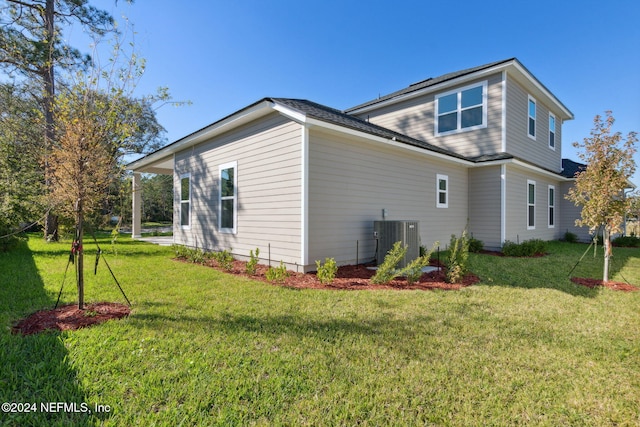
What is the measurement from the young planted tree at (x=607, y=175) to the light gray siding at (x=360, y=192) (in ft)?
12.4

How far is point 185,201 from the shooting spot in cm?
1057

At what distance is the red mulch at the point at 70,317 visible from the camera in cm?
326

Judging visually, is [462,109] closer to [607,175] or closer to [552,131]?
[552,131]

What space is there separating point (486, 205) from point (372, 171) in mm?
5318

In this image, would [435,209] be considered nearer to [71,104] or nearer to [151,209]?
[71,104]

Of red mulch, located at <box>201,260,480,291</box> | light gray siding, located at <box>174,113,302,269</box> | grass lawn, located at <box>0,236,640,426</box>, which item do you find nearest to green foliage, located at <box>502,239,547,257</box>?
red mulch, located at <box>201,260,480,291</box>

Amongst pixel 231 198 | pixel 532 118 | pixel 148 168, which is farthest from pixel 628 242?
pixel 148 168

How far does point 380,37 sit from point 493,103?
5518mm

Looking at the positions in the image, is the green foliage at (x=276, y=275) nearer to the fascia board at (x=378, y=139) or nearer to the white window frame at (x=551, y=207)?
the fascia board at (x=378, y=139)

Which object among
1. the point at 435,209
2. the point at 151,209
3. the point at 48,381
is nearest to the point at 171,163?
the point at 435,209

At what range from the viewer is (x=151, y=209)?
1446 inches

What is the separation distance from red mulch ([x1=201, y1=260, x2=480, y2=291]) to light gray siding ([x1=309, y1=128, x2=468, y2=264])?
0.53 m

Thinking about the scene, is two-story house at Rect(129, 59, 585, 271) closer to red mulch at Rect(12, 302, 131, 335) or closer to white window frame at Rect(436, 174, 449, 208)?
white window frame at Rect(436, 174, 449, 208)

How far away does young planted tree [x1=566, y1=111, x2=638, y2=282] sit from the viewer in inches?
226
